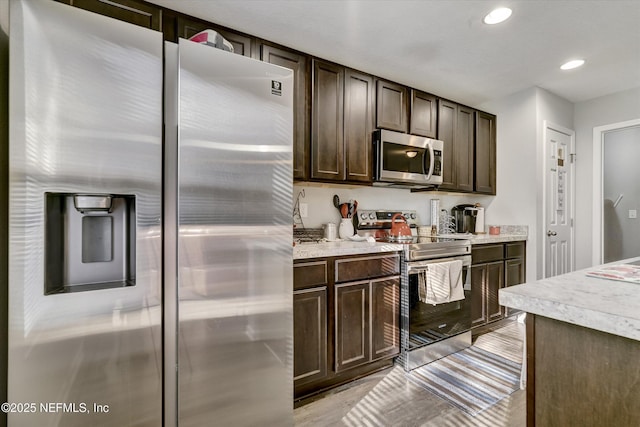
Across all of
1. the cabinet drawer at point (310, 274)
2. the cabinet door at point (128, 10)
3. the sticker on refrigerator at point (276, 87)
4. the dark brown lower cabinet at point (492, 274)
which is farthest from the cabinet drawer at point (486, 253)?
the cabinet door at point (128, 10)

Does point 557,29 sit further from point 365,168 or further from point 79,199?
point 79,199

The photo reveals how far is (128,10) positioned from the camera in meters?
1.63

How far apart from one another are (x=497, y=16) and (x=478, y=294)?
2206 mm

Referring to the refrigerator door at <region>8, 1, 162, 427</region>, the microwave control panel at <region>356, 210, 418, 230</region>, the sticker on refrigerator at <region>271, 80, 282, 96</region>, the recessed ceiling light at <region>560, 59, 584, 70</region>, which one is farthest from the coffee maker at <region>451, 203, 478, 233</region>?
the refrigerator door at <region>8, 1, 162, 427</region>

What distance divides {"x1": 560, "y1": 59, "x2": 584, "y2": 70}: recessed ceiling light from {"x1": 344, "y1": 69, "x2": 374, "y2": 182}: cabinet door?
1704mm

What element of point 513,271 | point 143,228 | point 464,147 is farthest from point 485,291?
point 143,228

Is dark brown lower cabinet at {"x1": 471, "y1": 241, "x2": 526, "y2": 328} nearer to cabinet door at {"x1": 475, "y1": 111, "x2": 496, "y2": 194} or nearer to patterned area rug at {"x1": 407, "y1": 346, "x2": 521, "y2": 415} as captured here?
patterned area rug at {"x1": 407, "y1": 346, "x2": 521, "y2": 415}

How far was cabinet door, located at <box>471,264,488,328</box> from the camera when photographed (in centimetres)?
269

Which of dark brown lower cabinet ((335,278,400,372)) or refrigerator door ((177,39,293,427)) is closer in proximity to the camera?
refrigerator door ((177,39,293,427))

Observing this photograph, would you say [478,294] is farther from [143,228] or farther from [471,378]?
[143,228]

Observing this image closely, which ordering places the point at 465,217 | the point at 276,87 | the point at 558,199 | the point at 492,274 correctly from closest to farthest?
1. the point at 276,87
2. the point at 492,274
3. the point at 558,199
4. the point at 465,217

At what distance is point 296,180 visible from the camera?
2.18m

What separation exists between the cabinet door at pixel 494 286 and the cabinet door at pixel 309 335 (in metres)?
1.84

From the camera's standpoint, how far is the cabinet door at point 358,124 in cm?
239
